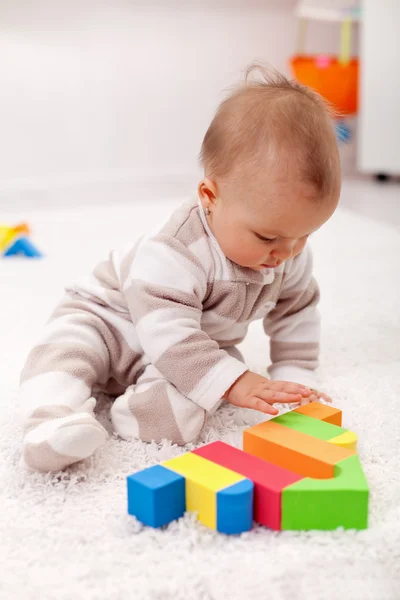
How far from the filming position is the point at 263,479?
2.11 feet

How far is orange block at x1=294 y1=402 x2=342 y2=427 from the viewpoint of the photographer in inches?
31.3

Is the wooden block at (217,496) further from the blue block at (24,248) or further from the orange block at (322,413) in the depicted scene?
the blue block at (24,248)

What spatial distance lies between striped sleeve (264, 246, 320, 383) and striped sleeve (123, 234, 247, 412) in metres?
0.17

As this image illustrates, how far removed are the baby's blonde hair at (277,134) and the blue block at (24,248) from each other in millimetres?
1024

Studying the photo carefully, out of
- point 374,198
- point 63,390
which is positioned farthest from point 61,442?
point 374,198

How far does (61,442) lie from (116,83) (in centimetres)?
227

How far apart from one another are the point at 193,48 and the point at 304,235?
7.35 ft

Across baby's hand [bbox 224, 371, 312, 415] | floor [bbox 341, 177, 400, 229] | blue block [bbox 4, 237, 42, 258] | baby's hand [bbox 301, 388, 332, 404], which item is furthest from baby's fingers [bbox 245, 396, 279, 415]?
floor [bbox 341, 177, 400, 229]

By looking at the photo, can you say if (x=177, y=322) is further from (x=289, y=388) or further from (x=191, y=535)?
(x=191, y=535)

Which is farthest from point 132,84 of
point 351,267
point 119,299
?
point 119,299

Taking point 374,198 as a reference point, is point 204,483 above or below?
above

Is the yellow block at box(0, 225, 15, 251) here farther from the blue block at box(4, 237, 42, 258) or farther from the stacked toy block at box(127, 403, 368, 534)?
the stacked toy block at box(127, 403, 368, 534)

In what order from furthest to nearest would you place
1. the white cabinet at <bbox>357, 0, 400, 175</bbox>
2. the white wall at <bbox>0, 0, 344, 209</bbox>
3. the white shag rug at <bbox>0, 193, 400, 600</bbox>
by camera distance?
1. the white wall at <bbox>0, 0, 344, 209</bbox>
2. the white cabinet at <bbox>357, 0, 400, 175</bbox>
3. the white shag rug at <bbox>0, 193, 400, 600</bbox>

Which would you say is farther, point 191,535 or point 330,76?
point 330,76
